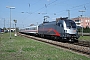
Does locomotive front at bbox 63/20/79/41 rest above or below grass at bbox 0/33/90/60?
above

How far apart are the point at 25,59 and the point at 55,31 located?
58.3 ft

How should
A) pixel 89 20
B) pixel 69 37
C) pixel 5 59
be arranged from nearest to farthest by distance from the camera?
pixel 5 59, pixel 69 37, pixel 89 20

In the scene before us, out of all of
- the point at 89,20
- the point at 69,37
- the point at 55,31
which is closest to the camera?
the point at 69,37

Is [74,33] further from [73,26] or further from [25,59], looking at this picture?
[25,59]

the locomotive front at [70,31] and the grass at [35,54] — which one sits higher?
the locomotive front at [70,31]

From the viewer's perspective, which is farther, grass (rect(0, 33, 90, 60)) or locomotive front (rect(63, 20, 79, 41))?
locomotive front (rect(63, 20, 79, 41))

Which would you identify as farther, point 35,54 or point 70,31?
point 70,31

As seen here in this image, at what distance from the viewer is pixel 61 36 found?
24406mm

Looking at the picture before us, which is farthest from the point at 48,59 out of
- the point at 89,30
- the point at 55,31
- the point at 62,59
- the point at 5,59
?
the point at 89,30

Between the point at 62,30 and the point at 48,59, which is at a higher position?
the point at 62,30

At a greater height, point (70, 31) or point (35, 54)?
point (70, 31)

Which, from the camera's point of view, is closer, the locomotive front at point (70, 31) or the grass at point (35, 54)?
the grass at point (35, 54)

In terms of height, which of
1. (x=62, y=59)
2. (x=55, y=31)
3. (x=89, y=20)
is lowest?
(x=62, y=59)

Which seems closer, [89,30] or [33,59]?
[33,59]
